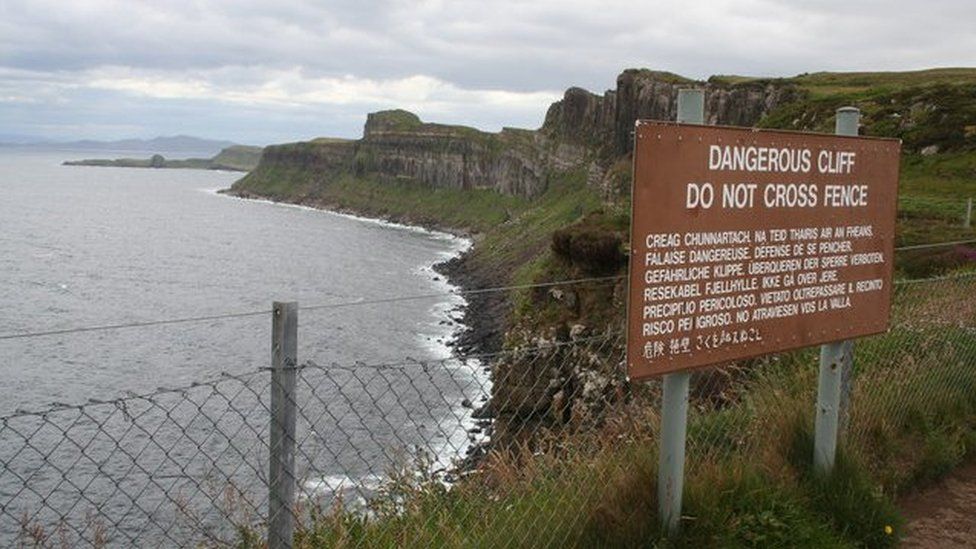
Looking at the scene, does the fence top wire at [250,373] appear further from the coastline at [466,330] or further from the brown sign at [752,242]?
the coastline at [466,330]

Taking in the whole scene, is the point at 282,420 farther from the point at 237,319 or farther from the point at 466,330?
the point at 466,330

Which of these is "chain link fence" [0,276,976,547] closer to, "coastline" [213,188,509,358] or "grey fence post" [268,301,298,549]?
"grey fence post" [268,301,298,549]

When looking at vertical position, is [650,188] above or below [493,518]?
above

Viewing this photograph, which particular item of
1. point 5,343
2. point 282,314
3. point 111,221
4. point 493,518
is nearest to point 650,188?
point 282,314

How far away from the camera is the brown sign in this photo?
4.72 m

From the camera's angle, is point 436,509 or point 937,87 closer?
point 436,509

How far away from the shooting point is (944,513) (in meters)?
6.91

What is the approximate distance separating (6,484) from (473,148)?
497 ft

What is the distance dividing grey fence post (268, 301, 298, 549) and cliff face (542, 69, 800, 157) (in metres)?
31.3

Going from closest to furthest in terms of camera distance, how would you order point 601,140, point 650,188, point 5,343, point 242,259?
1. point 650,188
2. point 5,343
3. point 242,259
4. point 601,140

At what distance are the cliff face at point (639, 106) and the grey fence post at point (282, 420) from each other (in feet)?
103

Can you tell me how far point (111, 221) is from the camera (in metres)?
137

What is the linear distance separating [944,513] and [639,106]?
94.0 metres

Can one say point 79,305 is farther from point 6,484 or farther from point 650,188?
point 650,188
